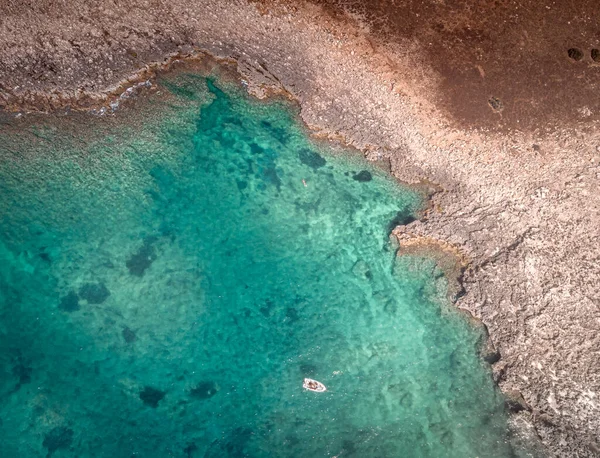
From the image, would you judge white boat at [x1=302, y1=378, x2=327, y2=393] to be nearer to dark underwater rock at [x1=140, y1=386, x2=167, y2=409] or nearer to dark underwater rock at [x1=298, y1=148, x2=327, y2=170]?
dark underwater rock at [x1=140, y1=386, x2=167, y2=409]

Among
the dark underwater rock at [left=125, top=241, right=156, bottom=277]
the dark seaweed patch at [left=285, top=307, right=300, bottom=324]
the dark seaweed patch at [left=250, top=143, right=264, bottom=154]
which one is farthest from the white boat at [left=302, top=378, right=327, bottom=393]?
the dark seaweed patch at [left=250, top=143, right=264, bottom=154]

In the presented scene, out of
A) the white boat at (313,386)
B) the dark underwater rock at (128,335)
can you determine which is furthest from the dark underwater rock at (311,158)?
the dark underwater rock at (128,335)

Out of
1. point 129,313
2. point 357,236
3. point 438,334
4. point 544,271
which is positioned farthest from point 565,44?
point 129,313

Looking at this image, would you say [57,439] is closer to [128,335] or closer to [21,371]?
[21,371]

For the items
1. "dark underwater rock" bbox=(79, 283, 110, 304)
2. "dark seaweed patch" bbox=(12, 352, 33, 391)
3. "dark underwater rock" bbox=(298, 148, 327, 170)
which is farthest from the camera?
"dark underwater rock" bbox=(298, 148, 327, 170)

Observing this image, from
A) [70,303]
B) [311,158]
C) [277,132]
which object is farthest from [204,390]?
[277,132]

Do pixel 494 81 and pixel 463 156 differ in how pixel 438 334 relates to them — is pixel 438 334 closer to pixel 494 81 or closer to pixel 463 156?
pixel 463 156
